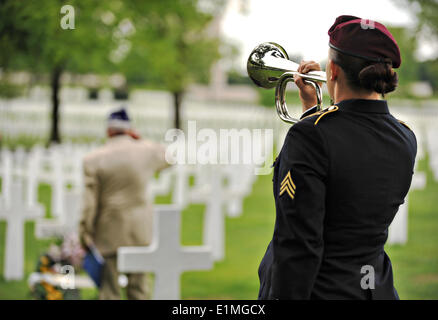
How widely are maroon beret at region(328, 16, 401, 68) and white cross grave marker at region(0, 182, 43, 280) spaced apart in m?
5.59

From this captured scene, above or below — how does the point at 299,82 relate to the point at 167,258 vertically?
above

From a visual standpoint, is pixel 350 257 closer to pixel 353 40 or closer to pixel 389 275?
pixel 389 275

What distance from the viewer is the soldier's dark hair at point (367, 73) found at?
2268 millimetres

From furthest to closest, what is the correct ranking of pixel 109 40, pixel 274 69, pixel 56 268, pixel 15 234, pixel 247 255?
pixel 109 40 → pixel 247 255 → pixel 15 234 → pixel 56 268 → pixel 274 69

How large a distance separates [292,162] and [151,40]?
47.8 feet

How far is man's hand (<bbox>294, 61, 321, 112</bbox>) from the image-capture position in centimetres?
253

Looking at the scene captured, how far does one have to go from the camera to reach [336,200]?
7.34 ft

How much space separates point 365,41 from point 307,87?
0.38 metres

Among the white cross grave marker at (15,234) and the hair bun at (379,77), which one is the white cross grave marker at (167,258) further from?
the white cross grave marker at (15,234)

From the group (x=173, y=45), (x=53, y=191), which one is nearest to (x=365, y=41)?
(x=53, y=191)

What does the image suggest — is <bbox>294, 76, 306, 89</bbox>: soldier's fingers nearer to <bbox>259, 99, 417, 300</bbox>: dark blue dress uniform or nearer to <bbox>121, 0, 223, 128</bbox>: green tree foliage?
<bbox>259, 99, 417, 300</bbox>: dark blue dress uniform

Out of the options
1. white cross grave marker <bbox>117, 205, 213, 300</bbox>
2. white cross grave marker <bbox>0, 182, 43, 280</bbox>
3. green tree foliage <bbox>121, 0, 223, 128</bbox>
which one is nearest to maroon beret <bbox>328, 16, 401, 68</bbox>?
white cross grave marker <bbox>117, 205, 213, 300</bbox>

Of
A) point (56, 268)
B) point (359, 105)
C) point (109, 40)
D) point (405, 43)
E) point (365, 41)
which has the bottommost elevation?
point (56, 268)

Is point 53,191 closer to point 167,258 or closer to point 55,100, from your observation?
point 55,100
